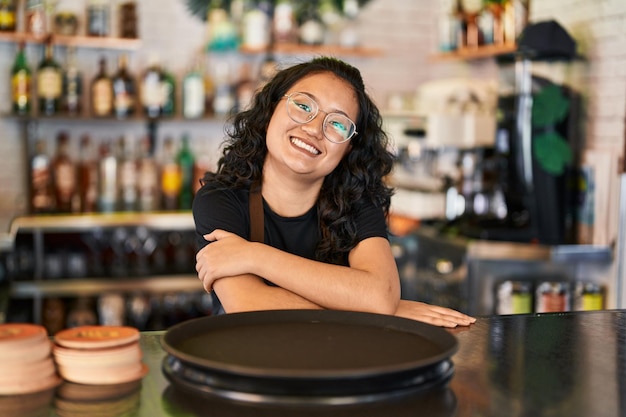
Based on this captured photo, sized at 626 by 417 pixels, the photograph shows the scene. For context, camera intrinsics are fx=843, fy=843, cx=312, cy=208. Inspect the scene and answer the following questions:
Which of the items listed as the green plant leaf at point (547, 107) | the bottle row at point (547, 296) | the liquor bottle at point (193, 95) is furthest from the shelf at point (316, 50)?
the bottle row at point (547, 296)

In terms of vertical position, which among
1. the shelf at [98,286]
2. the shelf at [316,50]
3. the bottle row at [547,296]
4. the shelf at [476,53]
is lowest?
the shelf at [98,286]

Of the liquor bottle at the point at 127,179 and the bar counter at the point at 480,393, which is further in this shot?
the liquor bottle at the point at 127,179

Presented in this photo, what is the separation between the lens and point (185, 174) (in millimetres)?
4977

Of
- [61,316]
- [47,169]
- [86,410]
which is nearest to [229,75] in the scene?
[47,169]

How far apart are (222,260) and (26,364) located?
0.72 meters

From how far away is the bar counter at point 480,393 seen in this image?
37.9 inches

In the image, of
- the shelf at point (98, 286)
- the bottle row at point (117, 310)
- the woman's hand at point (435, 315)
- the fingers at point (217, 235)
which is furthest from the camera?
the bottle row at point (117, 310)

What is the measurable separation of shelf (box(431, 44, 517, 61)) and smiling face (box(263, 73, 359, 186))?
2686 millimetres

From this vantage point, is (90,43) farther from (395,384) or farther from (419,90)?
(395,384)

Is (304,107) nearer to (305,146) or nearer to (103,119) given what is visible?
(305,146)

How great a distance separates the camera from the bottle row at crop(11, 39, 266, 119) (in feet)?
15.4

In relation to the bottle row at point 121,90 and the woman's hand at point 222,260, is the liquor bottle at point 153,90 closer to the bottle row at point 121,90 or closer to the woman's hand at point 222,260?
the bottle row at point 121,90

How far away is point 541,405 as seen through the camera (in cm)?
100

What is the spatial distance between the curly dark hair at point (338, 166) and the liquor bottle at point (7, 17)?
9.80 feet
